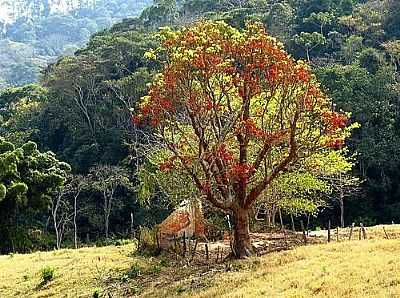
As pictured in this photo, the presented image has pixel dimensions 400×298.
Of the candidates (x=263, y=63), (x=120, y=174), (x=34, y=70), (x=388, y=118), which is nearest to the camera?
(x=263, y=63)

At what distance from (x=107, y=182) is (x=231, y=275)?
27.4m

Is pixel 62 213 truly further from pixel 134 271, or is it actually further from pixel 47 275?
pixel 134 271

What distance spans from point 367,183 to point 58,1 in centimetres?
17810

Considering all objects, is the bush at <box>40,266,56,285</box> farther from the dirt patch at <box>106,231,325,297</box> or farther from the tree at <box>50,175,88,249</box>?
the tree at <box>50,175,88,249</box>

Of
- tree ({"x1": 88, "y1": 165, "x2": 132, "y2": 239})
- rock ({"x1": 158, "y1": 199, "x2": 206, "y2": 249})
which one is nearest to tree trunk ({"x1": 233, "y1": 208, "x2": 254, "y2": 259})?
rock ({"x1": 158, "y1": 199, "x2": 206, "y2": 249})

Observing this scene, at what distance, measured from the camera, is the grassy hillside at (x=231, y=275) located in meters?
12.4

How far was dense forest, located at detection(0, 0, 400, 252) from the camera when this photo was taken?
34.7m

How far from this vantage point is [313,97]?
16750 millimetres

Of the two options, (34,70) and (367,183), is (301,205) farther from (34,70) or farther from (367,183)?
(34,70)

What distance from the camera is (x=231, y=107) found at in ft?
58.7

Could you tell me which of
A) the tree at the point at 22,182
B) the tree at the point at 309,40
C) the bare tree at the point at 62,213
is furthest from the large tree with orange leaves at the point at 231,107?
the tree at the point at 309,40

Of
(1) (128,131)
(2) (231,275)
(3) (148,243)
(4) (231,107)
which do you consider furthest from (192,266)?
(1) (128,131)

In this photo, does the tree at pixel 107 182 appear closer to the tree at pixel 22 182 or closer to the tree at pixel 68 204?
the tree at pixel 68 204

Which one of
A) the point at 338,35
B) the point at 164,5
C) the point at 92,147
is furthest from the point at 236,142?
the point at 164,5
